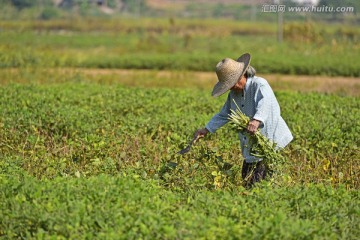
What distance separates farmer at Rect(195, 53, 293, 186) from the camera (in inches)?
270

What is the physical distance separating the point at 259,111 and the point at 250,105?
28 cm

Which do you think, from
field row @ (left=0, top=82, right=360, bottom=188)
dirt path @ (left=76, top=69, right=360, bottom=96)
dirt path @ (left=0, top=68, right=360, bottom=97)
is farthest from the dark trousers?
dirt path @ (left=76, top=69, right=360, bottom=96)

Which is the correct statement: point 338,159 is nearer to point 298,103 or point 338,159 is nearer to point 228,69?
point 228,69

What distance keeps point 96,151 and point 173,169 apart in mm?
1289

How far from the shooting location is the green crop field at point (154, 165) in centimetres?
545

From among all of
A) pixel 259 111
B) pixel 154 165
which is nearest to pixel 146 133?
pixel 154 165

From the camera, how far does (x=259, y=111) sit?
680 cm

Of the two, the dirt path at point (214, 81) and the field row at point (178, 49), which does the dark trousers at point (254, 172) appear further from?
the field row at point (178, 49)

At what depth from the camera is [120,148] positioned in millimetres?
8430

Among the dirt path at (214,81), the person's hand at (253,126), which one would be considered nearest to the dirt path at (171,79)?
the dirt path at (214,81)

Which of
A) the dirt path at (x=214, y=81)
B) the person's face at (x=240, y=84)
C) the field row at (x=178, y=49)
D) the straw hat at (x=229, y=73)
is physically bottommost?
the field row at (x=178, y=49)

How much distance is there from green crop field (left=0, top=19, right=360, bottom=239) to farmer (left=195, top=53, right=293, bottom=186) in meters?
0.21

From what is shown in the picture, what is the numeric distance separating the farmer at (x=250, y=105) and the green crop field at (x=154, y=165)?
0.70 ft

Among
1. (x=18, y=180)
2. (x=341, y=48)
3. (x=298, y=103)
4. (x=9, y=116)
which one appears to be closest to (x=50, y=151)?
(x=9, y=116)
